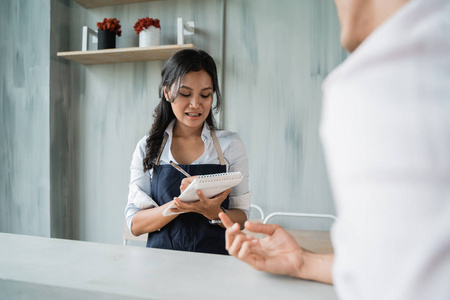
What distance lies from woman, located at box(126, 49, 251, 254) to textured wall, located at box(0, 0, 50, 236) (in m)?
1.39

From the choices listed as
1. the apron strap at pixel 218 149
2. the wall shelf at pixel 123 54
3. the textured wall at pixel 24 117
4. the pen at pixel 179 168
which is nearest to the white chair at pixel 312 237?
the apron strap at pixel 218 149

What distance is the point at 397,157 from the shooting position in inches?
11.9

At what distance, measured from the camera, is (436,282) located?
12.0 inches

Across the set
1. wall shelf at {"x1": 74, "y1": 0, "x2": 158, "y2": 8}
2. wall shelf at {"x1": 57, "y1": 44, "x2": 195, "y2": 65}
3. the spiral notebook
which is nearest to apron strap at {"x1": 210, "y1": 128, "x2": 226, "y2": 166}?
the spiral notebook

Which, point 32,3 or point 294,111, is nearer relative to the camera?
point 294,111

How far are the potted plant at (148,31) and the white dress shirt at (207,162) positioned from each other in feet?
3.12

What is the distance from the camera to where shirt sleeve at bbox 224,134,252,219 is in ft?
4.92

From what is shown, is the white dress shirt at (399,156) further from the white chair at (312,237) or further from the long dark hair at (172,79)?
the white chair at (312,237)

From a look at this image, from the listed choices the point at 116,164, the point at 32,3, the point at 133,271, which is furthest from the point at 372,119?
the point at 32,3

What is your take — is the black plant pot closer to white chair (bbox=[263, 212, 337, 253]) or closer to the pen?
the pen

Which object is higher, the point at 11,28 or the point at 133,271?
the point at 11,28

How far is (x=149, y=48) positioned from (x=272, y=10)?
86 centimetres

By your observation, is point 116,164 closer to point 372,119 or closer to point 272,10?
point 272,10

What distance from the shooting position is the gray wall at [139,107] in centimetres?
228
